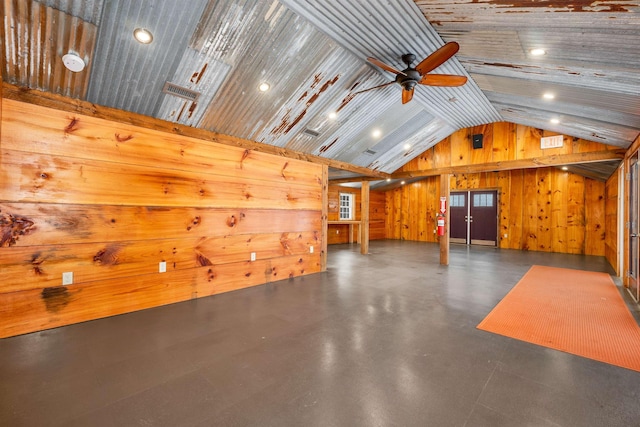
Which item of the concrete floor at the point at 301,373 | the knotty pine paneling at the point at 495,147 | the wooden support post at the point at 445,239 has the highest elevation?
the knotty pine paneling at the point at 495,147

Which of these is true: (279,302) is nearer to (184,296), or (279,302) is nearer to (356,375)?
(184,296)

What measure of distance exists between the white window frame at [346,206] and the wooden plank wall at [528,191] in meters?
3.01

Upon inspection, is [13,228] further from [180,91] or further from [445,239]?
[445,239]

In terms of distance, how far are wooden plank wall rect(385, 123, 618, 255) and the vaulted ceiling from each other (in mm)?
1391

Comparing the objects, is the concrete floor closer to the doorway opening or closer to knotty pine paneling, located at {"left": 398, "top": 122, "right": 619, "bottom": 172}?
knotty pine paneling, located at {"left": 398, "top": 122, "right": 619, "bottom": 172}

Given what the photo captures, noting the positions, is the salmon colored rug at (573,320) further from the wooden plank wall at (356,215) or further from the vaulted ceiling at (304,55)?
Result: the wooden plank wall at (356,215)

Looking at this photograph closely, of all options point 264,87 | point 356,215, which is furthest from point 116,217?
point 356,215

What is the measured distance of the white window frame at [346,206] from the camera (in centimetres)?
1064

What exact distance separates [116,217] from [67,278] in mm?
754

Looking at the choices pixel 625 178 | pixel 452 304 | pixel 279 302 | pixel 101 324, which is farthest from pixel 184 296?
pixel 625 178

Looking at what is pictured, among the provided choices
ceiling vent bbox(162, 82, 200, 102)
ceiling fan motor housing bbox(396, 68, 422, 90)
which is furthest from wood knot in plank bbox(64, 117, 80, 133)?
ceiling fan motor housing bbox(396, 68, 422, 90)

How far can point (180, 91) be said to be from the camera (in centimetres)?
313

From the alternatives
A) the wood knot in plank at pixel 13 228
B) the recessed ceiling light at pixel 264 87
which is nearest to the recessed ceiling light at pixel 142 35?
the recessed ceiling light at pixel 264 87

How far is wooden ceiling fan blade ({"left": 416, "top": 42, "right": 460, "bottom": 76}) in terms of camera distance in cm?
262
